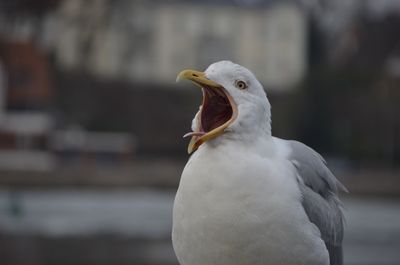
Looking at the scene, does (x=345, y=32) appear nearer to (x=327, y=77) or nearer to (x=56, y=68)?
(x=327, y=77)

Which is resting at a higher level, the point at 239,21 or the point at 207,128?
the point at 207,128

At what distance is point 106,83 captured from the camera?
1501 inches

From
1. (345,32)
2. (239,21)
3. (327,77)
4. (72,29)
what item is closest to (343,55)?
(345,32)

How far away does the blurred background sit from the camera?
23891 millimetres

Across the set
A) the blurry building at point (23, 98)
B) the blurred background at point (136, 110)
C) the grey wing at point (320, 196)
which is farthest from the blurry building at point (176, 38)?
the grey wing at point (320, 196)

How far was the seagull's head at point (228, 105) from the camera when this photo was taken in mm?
2283

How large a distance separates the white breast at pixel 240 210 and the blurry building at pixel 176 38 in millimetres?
35096

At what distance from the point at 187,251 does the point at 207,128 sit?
262 millimetres

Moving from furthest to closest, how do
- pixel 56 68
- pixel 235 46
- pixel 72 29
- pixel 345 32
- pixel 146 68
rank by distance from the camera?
pixel 235 46
pixel 146 68
pixel 345 32
pixel 72 29
pixel 56 68

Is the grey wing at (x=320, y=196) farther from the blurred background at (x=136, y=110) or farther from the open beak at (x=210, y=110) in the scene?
the blurred background at (x=136, y=110)

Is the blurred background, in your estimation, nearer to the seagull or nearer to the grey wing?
the grey wing

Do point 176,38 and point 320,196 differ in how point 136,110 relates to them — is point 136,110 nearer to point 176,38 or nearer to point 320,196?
point 176,38

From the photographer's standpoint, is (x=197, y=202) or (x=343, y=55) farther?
(x=343, y=55)

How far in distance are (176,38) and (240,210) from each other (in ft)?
167
